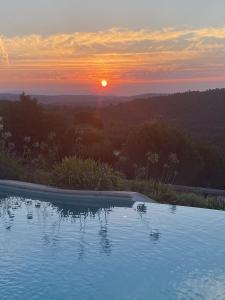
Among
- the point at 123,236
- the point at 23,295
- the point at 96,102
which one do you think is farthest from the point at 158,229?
the point at 96,102

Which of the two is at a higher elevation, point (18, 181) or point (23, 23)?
point (23, 23)

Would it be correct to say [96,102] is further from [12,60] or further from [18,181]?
[18,181]

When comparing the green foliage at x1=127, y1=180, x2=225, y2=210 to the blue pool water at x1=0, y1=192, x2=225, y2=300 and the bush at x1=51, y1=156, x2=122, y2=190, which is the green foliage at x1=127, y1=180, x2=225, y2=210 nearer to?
the bush at x1=51, y1=156, x2=122, y2=190

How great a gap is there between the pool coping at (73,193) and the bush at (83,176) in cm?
35

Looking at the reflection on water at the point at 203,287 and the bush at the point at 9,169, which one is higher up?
the bush at the point at 9,169

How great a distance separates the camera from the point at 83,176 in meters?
10.5

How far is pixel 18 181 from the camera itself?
1095 cm

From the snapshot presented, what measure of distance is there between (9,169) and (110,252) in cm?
501

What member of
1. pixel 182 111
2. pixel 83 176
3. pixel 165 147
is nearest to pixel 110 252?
pixel 83 176

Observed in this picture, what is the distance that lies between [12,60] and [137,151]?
5.83 metres

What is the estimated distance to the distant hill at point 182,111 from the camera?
40.6 meters

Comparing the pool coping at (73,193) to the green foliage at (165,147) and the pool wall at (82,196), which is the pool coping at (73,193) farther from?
the green foliage at (165,147)

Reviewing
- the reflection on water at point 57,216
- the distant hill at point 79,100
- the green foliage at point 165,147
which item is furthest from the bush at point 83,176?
the distant hill at point 79,100

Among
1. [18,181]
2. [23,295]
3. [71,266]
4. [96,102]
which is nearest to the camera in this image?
[23,295]
